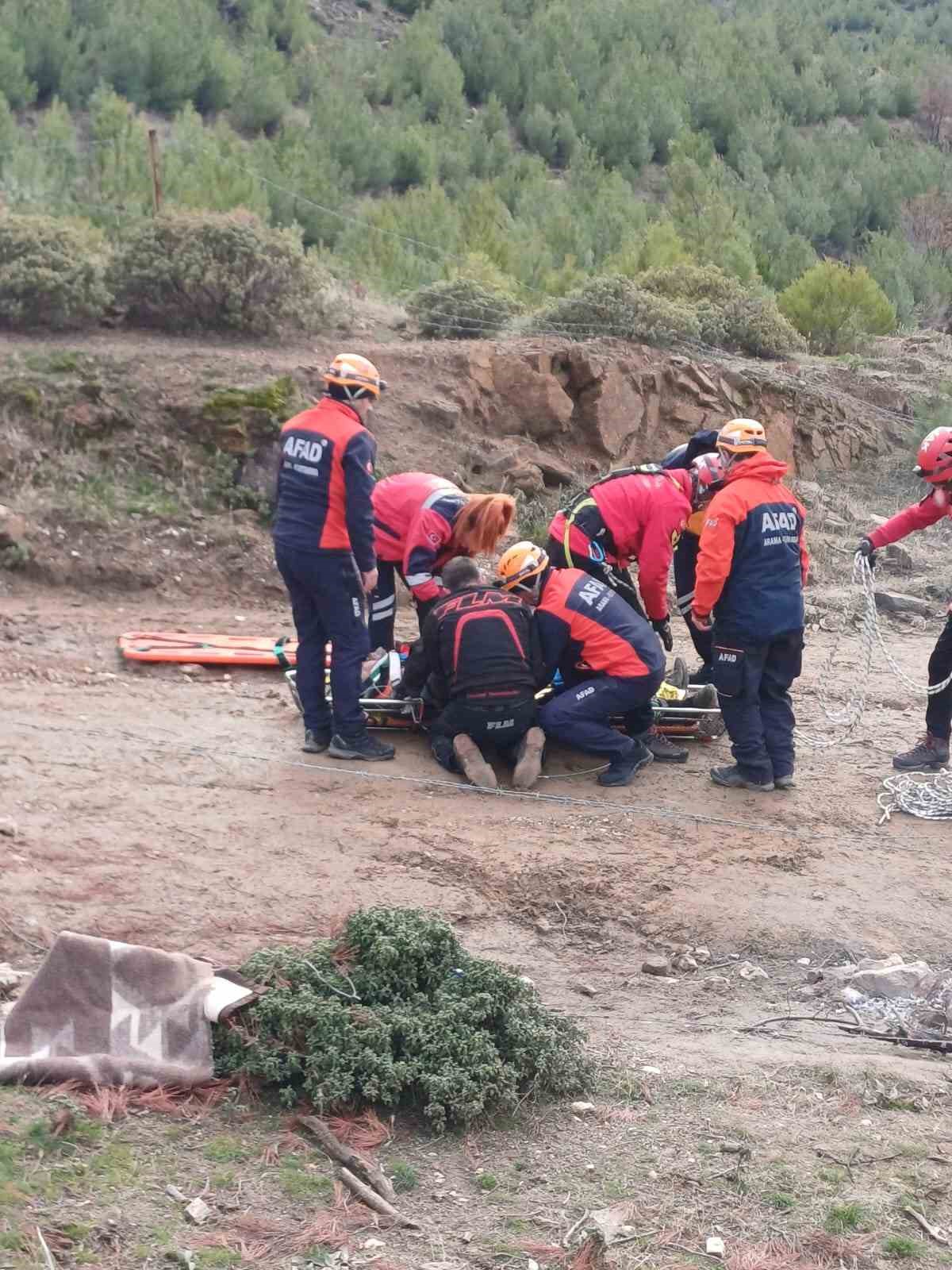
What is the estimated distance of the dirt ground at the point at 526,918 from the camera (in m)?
4.01

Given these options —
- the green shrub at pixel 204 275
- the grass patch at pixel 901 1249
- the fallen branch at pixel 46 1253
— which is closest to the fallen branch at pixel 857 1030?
the grass patch at pixel 901 1249

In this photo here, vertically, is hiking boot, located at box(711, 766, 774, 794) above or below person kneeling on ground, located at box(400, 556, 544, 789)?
below

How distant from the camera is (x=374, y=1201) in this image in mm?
3984

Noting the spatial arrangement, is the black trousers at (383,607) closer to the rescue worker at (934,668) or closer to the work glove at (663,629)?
the work glove at (663,629)

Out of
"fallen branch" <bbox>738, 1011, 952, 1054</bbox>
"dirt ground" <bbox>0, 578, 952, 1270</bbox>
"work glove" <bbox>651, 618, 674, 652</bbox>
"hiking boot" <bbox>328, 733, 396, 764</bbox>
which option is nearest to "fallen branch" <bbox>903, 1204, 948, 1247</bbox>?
"dirt ground" <bbox>0, 578, 952, 1270</bbox>

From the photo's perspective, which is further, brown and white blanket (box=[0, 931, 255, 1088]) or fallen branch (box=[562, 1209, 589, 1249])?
brown and white blanket (box=[0, 931, 255, 1088])

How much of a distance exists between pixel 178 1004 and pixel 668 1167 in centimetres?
153

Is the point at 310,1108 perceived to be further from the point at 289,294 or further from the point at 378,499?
the point at 289,294

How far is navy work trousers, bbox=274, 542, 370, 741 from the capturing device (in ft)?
24.9

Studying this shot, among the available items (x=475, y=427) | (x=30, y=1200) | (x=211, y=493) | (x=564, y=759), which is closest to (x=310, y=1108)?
(x=30, y=1200)

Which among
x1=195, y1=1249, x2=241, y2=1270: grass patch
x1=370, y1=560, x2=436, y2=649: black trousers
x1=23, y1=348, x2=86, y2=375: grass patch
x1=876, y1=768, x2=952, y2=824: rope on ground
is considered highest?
x1=23, y1=348, x2=86, y2=375: grass patch

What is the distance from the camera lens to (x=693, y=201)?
2481 centimetres

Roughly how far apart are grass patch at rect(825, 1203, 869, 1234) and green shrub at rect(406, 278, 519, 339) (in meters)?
11.4

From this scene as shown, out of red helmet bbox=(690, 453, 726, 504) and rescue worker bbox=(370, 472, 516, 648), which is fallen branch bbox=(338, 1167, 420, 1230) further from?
red helmet bbox=(690, 453, 726, 504)
